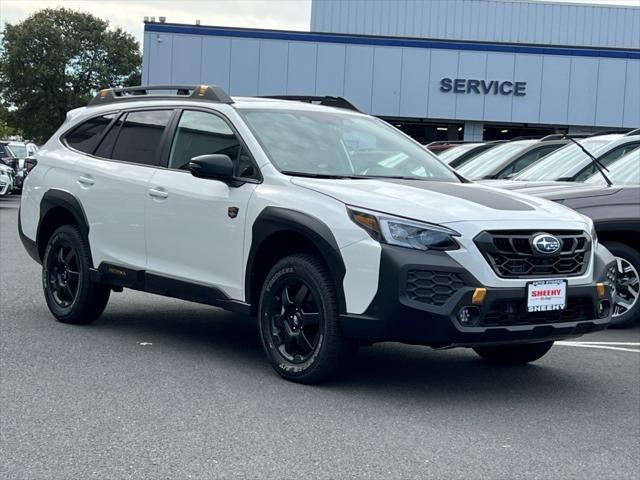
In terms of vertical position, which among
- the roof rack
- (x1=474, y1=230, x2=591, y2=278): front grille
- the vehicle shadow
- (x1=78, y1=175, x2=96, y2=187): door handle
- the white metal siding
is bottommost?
the vehicle shadow

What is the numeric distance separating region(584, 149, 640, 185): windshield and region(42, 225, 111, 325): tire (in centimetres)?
465

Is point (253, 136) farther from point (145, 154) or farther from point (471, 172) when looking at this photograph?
point (471, 172)

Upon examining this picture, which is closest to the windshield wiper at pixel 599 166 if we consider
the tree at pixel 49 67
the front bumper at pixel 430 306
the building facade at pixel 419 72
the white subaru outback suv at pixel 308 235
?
the white subaru outback suv at pixel 308 235

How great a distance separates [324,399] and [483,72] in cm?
→ 3445

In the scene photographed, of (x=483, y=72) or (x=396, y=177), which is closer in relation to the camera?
(x=396, y=177)

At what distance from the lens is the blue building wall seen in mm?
38188

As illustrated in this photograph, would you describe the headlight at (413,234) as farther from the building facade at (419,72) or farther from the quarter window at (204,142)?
the building facade at (419,72)

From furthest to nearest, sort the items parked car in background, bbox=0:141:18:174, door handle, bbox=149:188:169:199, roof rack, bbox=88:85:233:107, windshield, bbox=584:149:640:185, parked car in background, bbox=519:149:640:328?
parked car in background, bbox=0:141:18:174 < windshield, bbox=584:149:640:185 < parked car in background, bbox=519:149:640:328 < roof rack, bbox=88:85:233:107 < door handle, bbox=149:188:169:199

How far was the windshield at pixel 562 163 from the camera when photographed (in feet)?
32.7

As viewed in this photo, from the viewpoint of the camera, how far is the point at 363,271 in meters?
5.58

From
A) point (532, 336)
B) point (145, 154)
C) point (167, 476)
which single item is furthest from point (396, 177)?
point (167, 476)

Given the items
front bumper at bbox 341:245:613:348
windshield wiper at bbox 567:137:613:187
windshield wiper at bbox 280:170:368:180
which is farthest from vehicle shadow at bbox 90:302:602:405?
windshield wiper at bbox 567:137:613:187

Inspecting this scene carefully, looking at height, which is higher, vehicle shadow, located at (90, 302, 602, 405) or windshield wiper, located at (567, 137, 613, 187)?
windshield wiper, located at (567, 137, 613, 187)

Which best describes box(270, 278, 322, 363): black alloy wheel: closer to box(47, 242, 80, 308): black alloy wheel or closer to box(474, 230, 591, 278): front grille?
box(474, 230, 591, 278): front grille
